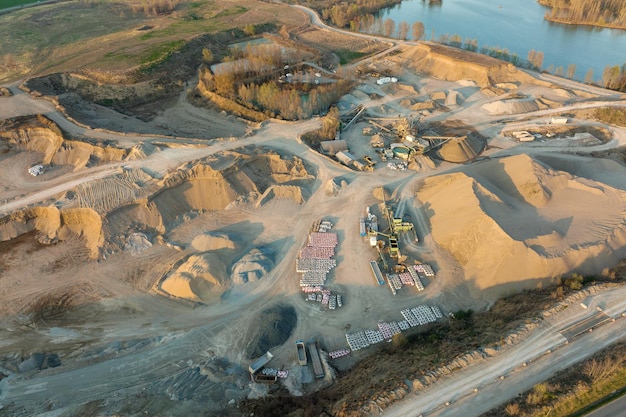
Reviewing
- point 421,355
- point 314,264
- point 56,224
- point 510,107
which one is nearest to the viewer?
point 421,355

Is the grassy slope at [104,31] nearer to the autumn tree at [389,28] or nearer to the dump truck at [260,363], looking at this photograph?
the autumn tree at [389,28]

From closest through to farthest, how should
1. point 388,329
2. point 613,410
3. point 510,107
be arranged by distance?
point 613,410 → point 388,329 → point 510,107

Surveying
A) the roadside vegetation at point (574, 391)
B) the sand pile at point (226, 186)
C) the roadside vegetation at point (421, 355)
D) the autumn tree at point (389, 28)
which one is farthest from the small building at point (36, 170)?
the autumn tree at point (389, 28)

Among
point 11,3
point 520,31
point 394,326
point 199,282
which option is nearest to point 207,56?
point 199,282

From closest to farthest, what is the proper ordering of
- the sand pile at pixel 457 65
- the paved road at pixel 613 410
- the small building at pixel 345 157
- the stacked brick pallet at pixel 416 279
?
the paved road at pixel 613 410 → the stacked brick pallet at pixel 416 279 → the small building at pixel 345 157 → the sand pile at pixel 457 65

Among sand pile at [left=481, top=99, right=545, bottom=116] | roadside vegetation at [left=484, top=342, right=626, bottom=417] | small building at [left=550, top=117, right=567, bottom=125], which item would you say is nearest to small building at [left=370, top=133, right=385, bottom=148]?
sand pile at [left=481, top=99, right=545, bottom=116]

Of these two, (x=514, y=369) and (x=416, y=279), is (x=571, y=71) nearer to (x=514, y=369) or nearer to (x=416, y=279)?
(x=416, y=279)
